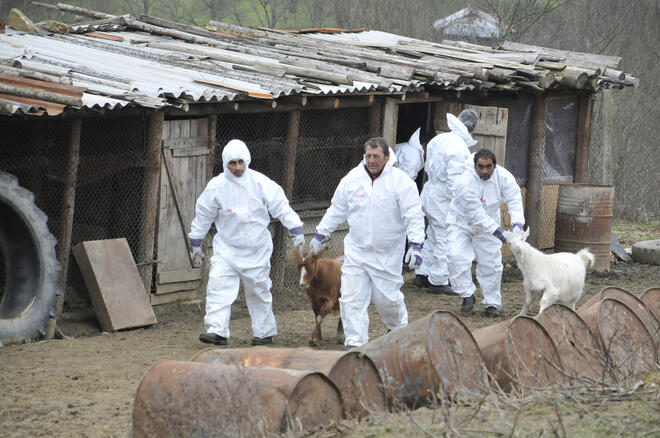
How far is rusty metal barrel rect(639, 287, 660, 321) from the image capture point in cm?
818

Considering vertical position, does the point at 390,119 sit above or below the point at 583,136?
below

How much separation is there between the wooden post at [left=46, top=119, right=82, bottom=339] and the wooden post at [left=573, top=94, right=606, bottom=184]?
8.69 meters

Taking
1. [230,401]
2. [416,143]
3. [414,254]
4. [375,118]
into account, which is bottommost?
[230,401]

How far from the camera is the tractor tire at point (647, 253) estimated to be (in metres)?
14.9

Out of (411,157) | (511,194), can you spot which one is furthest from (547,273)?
(411,157)

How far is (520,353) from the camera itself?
632 cm

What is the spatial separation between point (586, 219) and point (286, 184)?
4.56m

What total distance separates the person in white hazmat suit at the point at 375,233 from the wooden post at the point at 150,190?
8.05 feet

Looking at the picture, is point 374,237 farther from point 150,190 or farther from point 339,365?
point 339,365

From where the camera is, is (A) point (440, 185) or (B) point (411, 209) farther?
(A) point (440, 185)

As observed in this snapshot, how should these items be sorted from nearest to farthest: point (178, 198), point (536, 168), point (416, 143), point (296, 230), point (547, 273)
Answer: point (296, 230)
point (547, 273)
point (178, 198)
point (416, 143)
point (536, 168)

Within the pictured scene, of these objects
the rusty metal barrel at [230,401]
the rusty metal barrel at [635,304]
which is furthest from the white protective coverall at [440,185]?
the rusty metal barrel at [230,401]

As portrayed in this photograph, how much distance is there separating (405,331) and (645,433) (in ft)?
5.73

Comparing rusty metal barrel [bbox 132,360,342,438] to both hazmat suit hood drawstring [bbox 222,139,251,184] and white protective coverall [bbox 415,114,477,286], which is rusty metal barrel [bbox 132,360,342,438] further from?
white protective coverall [bbox 415,114,477,286]
